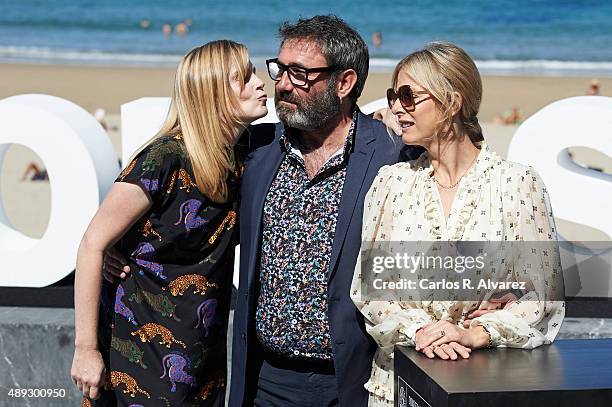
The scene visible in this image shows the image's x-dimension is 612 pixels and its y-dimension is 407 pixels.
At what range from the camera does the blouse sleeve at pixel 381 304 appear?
9.57 feet

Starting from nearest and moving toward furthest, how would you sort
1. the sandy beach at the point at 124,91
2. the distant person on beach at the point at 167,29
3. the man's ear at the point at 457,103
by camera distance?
the man's ear at the point at 457,103 < the sandy beach at the point at 124,91 < the distant person on beach at the point at 167,29

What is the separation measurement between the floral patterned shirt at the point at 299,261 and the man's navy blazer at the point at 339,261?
3 cm

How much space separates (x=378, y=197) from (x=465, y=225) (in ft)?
1.03

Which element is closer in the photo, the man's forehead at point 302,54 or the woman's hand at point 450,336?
the woman's hand at point 450,336

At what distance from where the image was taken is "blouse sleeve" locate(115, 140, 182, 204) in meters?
3.35

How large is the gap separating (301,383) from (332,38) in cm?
119

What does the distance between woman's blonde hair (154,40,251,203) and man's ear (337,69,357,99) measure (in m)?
0.35

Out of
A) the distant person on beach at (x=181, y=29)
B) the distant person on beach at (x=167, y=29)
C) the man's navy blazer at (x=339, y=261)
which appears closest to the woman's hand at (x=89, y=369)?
the man's navy blazer at (x=339, y=261)

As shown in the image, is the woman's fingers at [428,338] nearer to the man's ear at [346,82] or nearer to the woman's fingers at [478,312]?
the woman's fingers at [478,312]

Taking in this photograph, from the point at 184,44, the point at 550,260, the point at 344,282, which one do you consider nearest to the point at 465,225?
the point at 550,260

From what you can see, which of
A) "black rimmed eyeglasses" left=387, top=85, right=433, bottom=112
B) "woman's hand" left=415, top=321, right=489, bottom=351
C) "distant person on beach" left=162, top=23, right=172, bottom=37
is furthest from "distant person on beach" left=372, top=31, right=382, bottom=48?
"woman's hand" left=415, top=321, right=489, bottom=351

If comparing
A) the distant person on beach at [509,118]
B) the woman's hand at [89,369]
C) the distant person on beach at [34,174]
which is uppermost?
the woman's hand at [89,369]

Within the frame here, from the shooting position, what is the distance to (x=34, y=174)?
1348cm

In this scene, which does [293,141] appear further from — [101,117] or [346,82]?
[101,117]
